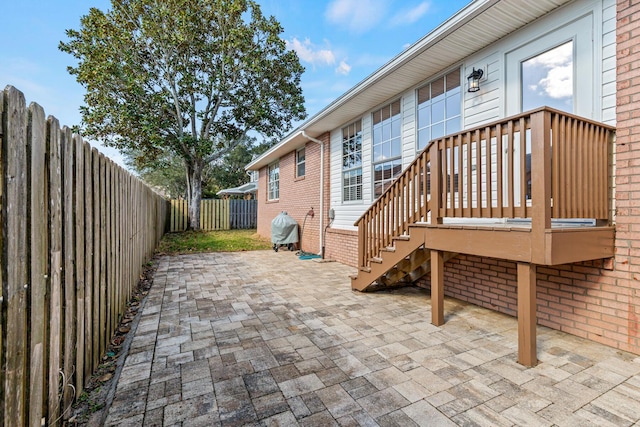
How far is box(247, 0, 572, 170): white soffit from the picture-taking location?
3289 mm

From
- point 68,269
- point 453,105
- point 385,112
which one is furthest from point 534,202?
point 385,112

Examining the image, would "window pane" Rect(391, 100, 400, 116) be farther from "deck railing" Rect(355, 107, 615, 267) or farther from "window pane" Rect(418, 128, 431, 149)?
"deck railing" Rect(355, 107, 615, 267)

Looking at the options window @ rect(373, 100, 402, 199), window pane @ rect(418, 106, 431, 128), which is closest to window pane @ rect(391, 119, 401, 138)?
window @ rect(373, 100, 402, 199)

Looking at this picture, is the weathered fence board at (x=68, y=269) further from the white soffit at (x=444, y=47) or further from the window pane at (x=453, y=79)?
the window pane at (x=453, y=79)

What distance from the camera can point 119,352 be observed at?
2.80 meters

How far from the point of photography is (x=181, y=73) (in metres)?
13.7

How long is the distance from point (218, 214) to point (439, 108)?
1325 cm

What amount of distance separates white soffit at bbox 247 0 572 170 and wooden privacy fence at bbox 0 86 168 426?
390cm

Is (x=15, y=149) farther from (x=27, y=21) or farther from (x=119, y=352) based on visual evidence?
(x=27, y=21)

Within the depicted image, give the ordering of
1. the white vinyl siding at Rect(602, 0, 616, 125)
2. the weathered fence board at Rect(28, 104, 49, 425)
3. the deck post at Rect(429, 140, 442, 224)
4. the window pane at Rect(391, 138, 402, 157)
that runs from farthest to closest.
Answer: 1. the window pane at Rect(391, 138, 402, 157)
2. the deck post at Rect(429, 140, 442, 224)
3. the white vinyl siding at Rect(602, 0, 616, 125)
4. the weathered fence board at Rect(28, 104, 49, 425)

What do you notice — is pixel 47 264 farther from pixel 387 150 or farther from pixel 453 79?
pixel 387 150

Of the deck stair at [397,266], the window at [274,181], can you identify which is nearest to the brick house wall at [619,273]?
the deck stair at [397,266]

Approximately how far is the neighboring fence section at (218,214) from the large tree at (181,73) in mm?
419

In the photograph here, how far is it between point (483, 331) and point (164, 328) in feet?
11.3
